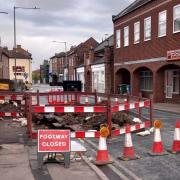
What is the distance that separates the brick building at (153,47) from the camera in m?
28.0

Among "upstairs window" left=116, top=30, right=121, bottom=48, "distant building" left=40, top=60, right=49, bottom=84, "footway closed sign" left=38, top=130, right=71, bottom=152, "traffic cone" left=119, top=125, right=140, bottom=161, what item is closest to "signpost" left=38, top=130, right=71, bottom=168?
"footway closed sign" left=38, top=130, right=71, bottom=152

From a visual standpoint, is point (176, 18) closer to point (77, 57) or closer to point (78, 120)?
point (78, 120)

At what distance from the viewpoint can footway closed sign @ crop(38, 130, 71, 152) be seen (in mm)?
8328

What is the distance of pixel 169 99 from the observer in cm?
3045

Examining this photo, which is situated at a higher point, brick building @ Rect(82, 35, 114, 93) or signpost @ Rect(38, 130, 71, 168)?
brick building @ Rect(82, 35, 114, 93)

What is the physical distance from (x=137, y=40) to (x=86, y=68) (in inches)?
931

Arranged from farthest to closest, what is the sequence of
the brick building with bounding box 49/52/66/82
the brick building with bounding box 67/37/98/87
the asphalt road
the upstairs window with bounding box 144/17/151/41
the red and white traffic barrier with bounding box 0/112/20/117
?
the brick building with bounding box 49/52/66/82 < the brick building with bounding box 67/37/98/87 < the upstairs window with bounding box 144/17/151/41 < the red and white traffic barrier with bounding box 0/112/20/117 < the asphalt road

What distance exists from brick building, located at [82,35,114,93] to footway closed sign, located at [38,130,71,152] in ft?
120

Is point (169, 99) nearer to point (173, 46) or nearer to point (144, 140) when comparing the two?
point (173, 46)

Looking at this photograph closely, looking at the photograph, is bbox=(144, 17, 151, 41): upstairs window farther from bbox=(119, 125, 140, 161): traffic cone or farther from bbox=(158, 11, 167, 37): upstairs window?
bbox=(119, 125, 140, 161): traffic cone

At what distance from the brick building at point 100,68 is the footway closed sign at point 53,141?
3666cm

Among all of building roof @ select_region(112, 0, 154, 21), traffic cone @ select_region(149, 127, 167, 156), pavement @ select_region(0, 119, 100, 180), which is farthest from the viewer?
building roof @ select_region(112, 0, 154, 21)

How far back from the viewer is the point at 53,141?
8.36m

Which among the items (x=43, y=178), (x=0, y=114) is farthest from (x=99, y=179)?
(x=0, y=114)
